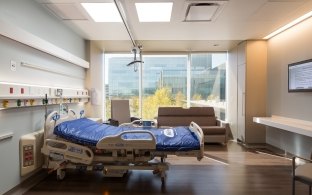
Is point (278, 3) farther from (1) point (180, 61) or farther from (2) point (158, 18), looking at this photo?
(1) point (180, 61)

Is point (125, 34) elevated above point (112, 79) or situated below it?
above

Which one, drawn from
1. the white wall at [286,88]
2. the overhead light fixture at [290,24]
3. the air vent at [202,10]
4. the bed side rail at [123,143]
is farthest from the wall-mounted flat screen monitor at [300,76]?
the bed side rail at [123,143]

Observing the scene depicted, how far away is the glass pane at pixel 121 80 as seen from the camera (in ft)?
22.6

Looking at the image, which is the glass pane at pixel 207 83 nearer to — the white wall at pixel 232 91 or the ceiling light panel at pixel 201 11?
the white wall at pixel 232 91

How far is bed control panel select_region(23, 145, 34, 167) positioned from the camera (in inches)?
115

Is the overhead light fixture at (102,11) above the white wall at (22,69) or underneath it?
above

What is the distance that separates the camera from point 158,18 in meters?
3.94

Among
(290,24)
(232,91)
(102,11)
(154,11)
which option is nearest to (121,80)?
(232,91)

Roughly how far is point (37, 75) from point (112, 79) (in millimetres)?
3678

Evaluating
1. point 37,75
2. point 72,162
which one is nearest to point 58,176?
point 72,162

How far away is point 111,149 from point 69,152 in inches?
22.9

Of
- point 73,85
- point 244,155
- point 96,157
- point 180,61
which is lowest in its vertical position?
point 244,155

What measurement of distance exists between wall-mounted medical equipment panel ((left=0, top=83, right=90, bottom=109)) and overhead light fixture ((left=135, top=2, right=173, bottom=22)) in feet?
5.85

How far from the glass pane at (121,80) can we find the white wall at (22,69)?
112 inches
